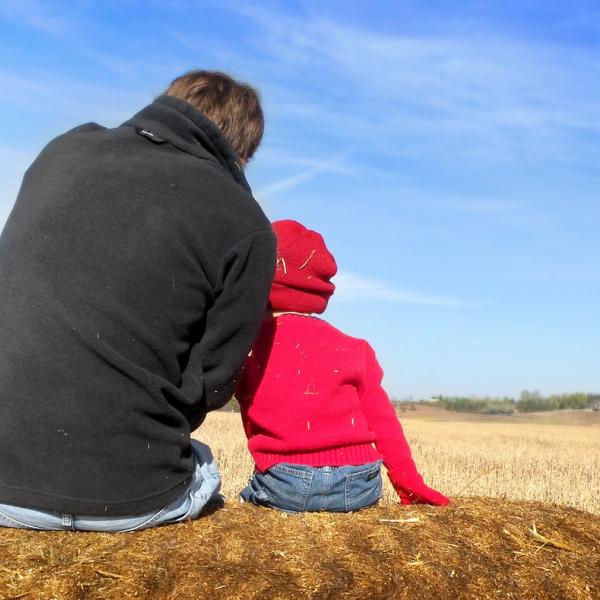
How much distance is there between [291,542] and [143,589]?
681 millimetres

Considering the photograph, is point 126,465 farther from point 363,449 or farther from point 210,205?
point 363,449

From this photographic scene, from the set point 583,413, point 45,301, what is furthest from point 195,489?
point 583,413

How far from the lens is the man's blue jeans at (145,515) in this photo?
10.5ft

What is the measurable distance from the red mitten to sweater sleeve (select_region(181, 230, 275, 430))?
54.2 inches

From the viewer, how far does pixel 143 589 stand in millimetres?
2902

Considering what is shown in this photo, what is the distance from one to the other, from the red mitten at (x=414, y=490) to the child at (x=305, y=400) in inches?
0.7

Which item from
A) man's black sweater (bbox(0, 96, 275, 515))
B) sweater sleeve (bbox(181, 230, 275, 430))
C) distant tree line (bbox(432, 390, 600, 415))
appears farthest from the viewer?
distant tree line (bbox(432, 390, 600, 415))

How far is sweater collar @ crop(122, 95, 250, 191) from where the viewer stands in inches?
133

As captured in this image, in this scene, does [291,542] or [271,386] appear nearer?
[291,542]

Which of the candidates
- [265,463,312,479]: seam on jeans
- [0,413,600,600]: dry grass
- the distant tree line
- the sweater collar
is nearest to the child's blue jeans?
[265,463,312,479]: seam on jeans

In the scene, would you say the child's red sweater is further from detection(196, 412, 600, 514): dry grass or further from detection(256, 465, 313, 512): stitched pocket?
detection(196, 412, 600, 514): dry grass

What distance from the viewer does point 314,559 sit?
125 inches

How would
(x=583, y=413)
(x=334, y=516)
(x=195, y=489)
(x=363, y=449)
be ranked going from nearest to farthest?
(x=195, y=489), (x=334, y=516), (x=363, y=449), (x=583, y=413)

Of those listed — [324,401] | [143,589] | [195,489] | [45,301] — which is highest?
[45,301]
